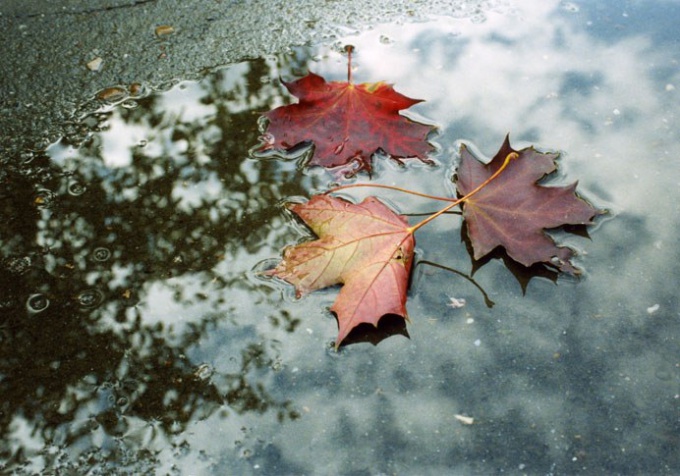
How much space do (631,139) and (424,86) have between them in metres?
0.59

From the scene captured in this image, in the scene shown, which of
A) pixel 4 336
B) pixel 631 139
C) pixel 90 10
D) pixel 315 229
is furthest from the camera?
pixel 90 10

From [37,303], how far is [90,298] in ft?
0.39

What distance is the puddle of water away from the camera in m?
1.35

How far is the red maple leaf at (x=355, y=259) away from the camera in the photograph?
1.46 m

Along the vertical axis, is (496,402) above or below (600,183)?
below

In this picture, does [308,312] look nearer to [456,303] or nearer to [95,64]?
[456,303]

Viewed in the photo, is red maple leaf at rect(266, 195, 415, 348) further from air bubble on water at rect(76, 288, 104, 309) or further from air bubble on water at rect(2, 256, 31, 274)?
air bubble on water at rect(2, 256, 31, 274)

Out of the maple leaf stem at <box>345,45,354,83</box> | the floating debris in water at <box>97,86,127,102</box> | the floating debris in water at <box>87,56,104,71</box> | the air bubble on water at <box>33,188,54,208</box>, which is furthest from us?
the floating debris in water at <box>87,56,104,71</box>

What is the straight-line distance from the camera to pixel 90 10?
241 centimetres

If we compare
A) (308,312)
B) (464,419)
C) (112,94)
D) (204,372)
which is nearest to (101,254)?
(204,372)

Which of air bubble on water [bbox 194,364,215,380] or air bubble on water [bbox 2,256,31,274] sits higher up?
air bubble on water [bbox 2,256,31,274]

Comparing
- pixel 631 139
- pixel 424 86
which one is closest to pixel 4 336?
pixel 424 86

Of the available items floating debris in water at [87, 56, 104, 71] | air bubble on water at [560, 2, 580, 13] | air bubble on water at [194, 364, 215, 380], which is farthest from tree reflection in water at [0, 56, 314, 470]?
air bubble on water at [560, 2, 580, 13]

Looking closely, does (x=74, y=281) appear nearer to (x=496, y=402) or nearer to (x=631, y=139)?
(x=496, y=402)
